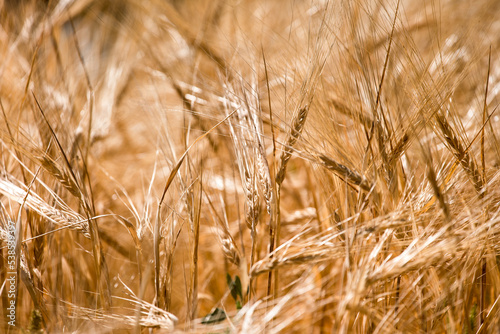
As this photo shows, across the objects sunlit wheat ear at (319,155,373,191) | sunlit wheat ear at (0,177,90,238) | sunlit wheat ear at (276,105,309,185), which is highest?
sunlit wheat ear at (276,105,309,185)

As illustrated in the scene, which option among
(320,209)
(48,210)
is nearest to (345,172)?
(320,209)

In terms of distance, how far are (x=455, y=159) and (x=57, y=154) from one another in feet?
2.16

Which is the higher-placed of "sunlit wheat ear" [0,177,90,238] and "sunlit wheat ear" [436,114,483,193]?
"sunlit wheat ear" [436,114,483,193]

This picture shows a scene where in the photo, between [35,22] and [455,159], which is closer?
[455,159]

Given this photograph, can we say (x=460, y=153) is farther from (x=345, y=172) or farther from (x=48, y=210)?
(x=48, y=210)

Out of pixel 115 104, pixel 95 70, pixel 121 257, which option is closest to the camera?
pixel 121 257

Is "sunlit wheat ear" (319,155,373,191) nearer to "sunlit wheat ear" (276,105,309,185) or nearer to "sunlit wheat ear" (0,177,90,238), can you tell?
"sunlit wheat ear" (276,105,309,185)

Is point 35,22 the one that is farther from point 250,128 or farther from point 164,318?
point 164,318

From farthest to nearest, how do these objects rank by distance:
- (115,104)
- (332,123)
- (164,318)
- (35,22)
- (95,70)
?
(95,70) < (115,104) < (35,22) < (332,123) < (164,318)

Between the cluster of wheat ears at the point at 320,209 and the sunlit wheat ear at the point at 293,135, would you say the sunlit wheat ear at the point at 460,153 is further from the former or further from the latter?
the sunlit wheat ear at the point at 293,135

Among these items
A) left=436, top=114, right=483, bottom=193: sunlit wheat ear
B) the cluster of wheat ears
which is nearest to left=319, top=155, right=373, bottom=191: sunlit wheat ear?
the cluster of wheat ears

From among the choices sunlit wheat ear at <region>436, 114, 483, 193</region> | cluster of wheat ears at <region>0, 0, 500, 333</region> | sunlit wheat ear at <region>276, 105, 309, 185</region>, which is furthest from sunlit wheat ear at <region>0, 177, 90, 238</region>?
sunlit wheat ear at <region>436, 114, 483, 193</region>

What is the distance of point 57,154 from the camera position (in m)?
0.67

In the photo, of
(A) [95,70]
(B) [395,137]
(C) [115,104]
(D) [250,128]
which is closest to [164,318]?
(D) [250,128]
